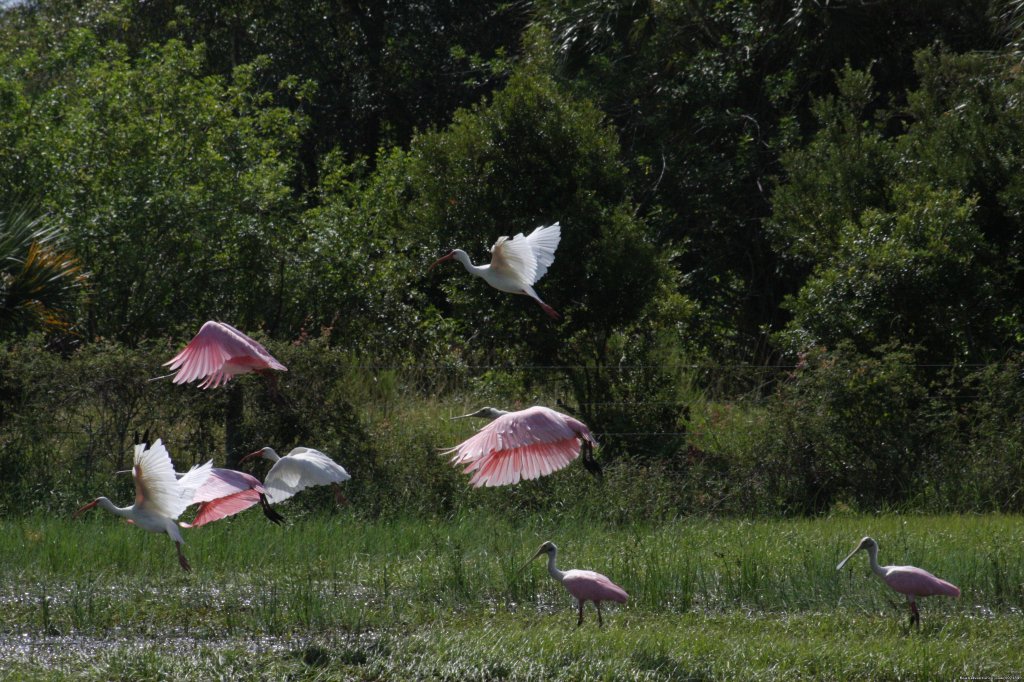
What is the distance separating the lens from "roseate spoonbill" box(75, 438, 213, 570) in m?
7.30

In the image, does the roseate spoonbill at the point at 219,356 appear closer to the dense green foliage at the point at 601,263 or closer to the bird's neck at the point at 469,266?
the bird's neck at the point at 469,266

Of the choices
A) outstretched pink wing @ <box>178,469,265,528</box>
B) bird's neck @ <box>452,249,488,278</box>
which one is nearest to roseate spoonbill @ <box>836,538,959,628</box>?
bird's neck @ <box>452,249,488,278</box>

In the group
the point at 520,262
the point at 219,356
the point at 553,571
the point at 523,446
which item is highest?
the point at 520,262

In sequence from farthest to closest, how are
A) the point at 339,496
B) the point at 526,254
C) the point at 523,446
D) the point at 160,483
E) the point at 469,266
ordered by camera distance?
the point at 339,496
the point at 469,266
the point at 526,254
the point at 523,446
the point at 160,483

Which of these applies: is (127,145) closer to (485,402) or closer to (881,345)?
(485,402)

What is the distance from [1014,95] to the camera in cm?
1398

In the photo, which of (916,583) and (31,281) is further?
(31,281)

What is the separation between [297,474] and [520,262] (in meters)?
1.99

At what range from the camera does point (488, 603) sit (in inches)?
334

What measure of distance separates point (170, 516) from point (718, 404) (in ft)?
23.0

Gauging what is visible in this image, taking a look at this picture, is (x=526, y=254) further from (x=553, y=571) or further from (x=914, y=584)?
(x=914, y=584)

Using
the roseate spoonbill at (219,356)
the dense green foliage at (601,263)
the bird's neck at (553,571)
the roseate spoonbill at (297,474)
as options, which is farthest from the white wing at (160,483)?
the dense green foliage at (601,263)

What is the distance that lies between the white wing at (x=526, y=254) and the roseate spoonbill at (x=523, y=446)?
1119 mm

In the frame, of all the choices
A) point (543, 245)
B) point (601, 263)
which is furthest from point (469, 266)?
point (601, 263)
